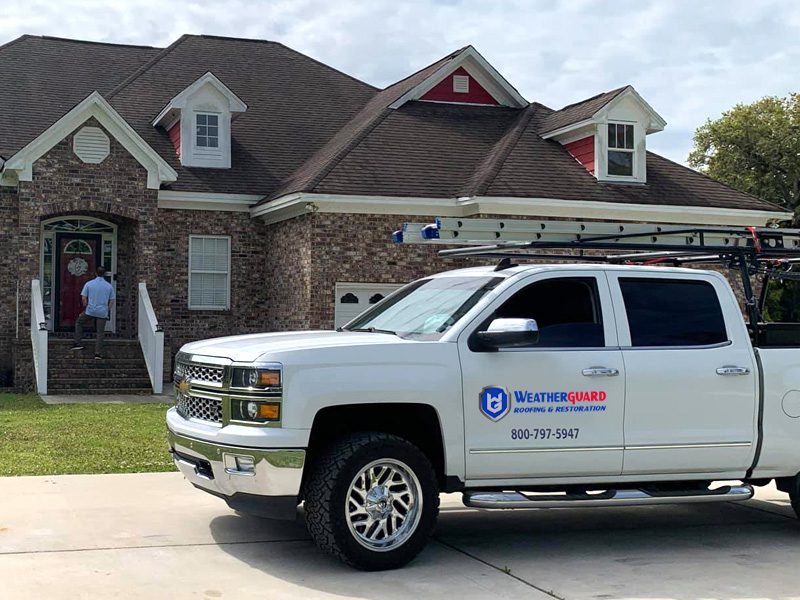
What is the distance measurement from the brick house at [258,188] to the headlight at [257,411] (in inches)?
505

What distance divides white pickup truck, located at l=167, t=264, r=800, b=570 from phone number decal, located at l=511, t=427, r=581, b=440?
0.01 metres

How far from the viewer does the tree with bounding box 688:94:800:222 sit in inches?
1897

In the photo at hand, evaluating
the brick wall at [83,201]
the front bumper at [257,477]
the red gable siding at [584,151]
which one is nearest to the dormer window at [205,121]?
the brick wall at [83,201]

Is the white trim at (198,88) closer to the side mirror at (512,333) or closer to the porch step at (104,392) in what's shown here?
the porch step at (104,392)

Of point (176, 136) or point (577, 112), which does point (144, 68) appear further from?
point (577, 112)

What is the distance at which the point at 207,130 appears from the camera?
23.2 metres

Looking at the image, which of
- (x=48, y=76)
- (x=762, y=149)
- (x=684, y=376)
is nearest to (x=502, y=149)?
(x=48, y=76)

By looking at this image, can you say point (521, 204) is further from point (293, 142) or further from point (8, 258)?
point (8, 258)

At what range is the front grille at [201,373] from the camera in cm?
705

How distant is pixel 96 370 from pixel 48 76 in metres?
8.63

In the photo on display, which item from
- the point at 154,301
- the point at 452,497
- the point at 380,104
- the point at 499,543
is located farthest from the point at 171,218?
the point at 499,543

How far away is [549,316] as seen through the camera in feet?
24.6

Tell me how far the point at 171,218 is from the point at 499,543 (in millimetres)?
15809

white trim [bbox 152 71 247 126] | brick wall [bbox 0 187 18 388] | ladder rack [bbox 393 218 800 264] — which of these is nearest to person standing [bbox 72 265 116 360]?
brick wall [bbox 0 187 18 388]
